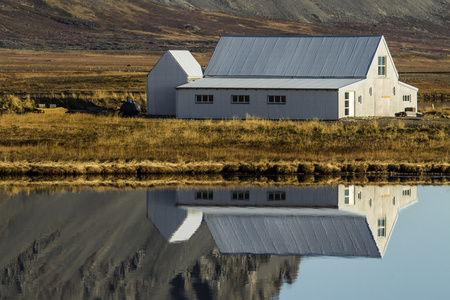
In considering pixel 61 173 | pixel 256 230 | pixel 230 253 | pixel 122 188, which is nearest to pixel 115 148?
pixel 61 173

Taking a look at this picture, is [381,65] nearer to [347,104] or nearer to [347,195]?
[347,104]

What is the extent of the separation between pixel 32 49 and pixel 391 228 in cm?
16107

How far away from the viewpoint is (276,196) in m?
26.7

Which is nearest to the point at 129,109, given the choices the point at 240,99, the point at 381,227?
the point at 240,99

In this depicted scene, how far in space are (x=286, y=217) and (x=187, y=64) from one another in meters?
30.9

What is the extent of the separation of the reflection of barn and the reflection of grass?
328 centimetres

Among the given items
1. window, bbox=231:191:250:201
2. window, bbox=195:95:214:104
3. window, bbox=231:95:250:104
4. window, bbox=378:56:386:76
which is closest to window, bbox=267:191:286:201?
window, bbox=231:191:250:201

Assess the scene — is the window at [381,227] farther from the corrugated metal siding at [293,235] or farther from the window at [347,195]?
the window at [347,195]

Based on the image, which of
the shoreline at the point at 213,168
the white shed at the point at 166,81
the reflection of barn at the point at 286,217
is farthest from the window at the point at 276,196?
the white shed at the point at 166,81

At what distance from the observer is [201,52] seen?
17362 centimetres

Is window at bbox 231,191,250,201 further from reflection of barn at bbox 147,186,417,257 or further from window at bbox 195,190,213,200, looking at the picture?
window at bbox 195,190,213,200

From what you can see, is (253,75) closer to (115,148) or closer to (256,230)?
(115,148)

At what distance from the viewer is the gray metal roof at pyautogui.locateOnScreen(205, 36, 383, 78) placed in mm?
52625

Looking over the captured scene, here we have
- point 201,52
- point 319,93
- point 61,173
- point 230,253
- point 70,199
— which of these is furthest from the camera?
point 201,52
